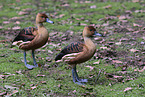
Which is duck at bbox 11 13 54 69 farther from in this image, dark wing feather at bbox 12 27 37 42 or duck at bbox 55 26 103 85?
duck at bbox 55 26 103 85

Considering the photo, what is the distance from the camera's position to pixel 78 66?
23.9 feet

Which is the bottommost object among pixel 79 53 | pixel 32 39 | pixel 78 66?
pixel 78 66

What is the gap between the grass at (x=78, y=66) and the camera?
18.5ft

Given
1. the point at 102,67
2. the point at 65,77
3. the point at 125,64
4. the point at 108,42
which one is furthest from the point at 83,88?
the point at 108,42

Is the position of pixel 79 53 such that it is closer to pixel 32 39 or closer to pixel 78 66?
pixel 78 66

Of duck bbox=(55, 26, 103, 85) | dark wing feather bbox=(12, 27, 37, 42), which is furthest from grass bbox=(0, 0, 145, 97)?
dark wing feather bbox=(12, 27, 37, 42)

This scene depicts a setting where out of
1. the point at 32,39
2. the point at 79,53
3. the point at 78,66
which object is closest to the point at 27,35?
the point at 32,39

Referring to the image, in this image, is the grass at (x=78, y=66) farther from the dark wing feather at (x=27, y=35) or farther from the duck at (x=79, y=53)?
the dark wing feather at (x=27, y=35)

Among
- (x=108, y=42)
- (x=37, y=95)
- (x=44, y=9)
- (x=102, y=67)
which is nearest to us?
(x=37, y=95)

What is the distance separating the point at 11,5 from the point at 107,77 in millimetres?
9630

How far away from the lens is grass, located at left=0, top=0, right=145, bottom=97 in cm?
563

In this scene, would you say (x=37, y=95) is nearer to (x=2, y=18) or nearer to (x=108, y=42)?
(x=108, y=42)

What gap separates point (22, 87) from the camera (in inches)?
223

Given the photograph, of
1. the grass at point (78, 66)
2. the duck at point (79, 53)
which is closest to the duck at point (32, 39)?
the grass at point (78, 66)
